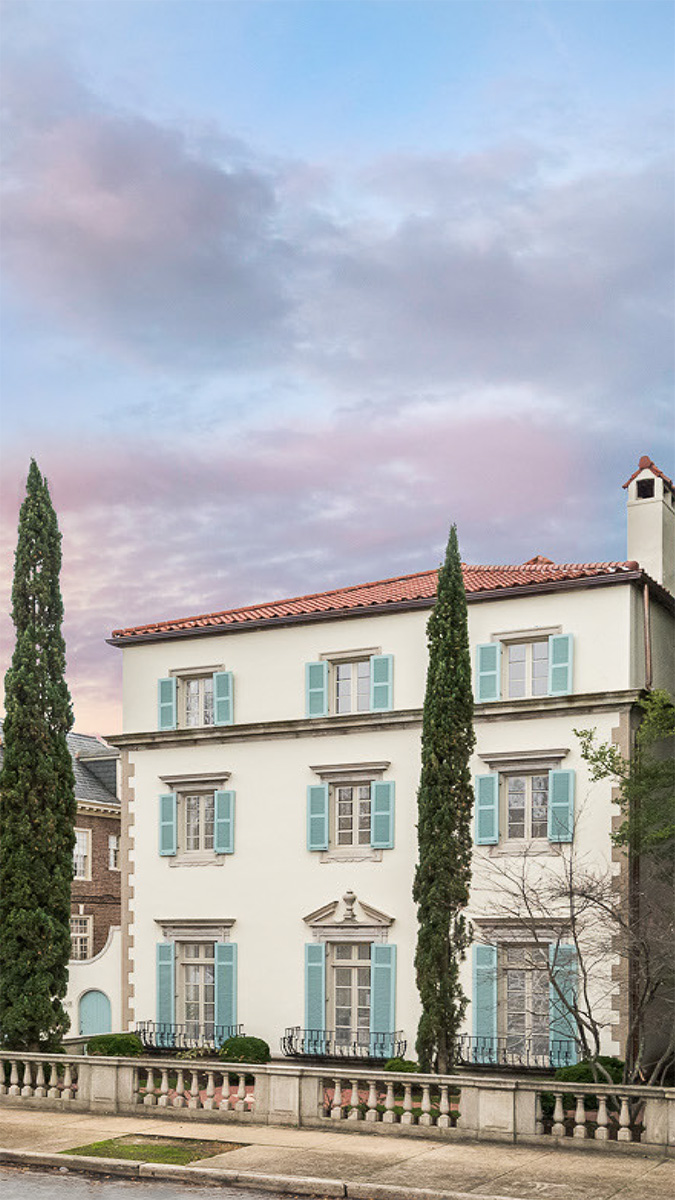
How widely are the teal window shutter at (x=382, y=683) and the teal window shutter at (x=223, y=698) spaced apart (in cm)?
401

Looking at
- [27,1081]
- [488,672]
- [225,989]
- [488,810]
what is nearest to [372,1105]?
[27,1081]

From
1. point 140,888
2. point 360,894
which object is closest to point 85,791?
point 140,888

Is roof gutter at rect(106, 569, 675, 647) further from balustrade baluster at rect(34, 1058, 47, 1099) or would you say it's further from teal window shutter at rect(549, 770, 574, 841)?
balustrade baluster at rect(34, 1058, 47, 1099)

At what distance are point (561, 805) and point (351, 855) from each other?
5.41 m

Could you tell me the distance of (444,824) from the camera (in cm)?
2577

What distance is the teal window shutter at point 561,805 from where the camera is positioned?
28250 millimetres

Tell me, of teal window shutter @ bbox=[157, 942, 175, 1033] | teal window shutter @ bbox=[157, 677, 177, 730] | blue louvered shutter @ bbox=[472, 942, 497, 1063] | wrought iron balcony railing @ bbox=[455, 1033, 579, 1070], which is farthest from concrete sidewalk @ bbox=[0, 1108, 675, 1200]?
teal window shutter @ bbox=[157, 677, 177, 730]

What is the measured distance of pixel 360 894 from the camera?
101 ft

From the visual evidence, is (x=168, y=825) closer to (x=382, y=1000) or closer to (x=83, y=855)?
(x=382, y=1000)

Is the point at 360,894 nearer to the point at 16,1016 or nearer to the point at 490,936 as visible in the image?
the point at 490,936

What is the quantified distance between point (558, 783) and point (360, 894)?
219 inches

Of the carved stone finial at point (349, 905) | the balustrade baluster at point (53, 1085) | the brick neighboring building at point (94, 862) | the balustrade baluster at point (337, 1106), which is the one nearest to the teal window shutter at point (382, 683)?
the carved stone finial at point (349, 905)

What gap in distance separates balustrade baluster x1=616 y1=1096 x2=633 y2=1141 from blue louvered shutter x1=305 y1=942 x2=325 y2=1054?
42.9 feet

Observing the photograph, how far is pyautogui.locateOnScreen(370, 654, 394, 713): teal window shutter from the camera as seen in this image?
31.0 meters
